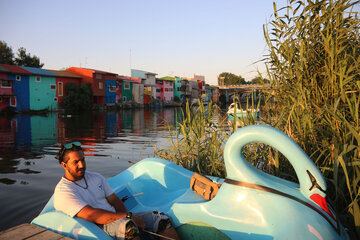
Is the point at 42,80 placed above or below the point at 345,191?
above

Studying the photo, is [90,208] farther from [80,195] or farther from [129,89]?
[129,89]

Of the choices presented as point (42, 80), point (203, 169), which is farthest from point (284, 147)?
point (42, 80)

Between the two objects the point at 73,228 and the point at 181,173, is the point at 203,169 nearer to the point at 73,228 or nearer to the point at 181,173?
the point at 181,173

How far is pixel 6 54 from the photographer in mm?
37219

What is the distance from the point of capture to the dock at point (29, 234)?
2.05 meters

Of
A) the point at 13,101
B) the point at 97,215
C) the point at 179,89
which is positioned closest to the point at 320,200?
the point at 97,215

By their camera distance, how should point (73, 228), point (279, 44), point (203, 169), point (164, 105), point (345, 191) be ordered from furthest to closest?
point (164, 105), point (203, 169), point (279, 44), point (345, 191), point (73, 228)

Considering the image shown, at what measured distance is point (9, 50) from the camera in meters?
37.8

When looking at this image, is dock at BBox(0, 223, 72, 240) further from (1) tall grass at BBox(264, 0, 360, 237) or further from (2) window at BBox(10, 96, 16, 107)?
(2) window at BBox(10, 96, 16, 107)

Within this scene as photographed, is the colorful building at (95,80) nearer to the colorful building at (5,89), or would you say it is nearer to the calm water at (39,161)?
the colorful building at (5,89)

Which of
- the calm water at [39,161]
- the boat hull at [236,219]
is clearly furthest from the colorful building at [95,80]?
the boat hull at [236,219]

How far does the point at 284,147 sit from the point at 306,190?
31 centimetres

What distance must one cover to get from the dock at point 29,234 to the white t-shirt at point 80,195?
0.22 metres

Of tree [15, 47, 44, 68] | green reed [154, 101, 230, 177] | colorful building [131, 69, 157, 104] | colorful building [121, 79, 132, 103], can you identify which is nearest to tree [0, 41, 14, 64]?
tree [15, 47, 44, 68]
